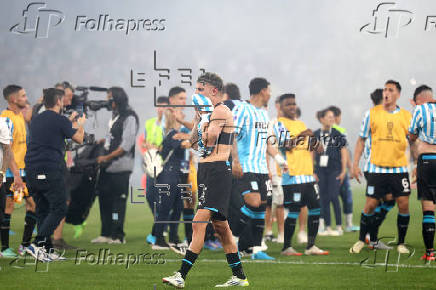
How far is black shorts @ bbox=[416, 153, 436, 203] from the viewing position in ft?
28.2

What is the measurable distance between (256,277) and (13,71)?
26.4 m

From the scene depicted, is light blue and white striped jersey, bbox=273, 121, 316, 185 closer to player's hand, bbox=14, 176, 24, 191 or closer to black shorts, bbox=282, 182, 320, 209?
black shorts, bbox=282, 182, 320, 209

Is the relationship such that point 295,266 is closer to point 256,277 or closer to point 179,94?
point 256,277

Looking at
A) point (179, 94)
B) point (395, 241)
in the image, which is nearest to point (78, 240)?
point (179, 94)

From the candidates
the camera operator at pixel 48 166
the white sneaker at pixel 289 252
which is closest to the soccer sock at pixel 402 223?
the white sneaker at pixel 289 252

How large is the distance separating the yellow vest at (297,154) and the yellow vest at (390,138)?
0.94 meters

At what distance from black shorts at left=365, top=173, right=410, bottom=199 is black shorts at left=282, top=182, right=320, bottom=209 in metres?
0.76

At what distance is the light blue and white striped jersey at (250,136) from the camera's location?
9000 millimetres

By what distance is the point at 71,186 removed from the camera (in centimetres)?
1133

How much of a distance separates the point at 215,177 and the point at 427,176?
10.2 ft

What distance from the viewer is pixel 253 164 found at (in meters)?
8.99

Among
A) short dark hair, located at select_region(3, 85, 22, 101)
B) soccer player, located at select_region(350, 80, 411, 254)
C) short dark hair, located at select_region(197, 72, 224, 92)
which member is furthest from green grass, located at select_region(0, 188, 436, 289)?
short dark hair, located at select_region(3, 85, 22, 101)

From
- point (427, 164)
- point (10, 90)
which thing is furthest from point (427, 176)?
point (10, 90)

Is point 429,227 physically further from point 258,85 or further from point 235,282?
point 235,282
